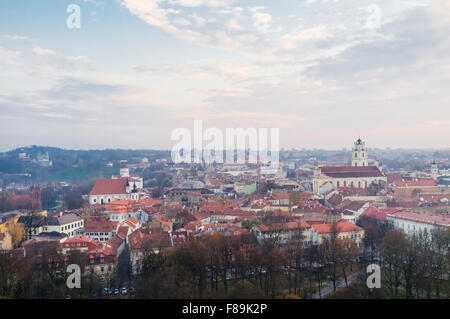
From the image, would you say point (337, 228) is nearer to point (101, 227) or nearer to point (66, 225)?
point (101, 227)

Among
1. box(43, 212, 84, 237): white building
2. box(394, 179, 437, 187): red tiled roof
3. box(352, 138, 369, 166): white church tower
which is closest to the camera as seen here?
box(43, 212, 84, 237): white building

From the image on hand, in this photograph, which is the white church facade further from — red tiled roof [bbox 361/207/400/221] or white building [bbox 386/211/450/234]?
white building [bbox 386/211/450/234]

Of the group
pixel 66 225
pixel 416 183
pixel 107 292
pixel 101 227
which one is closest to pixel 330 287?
pixel 107 292

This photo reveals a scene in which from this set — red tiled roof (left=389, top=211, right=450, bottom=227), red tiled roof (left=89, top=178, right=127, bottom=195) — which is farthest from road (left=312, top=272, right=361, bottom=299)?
red tiled roof (left=89, top=178, right=127, bottom=195)

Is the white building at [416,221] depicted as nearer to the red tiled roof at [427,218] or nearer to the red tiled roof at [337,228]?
the red tiled roof at [427,218]

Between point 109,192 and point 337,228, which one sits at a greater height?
point 109,192
